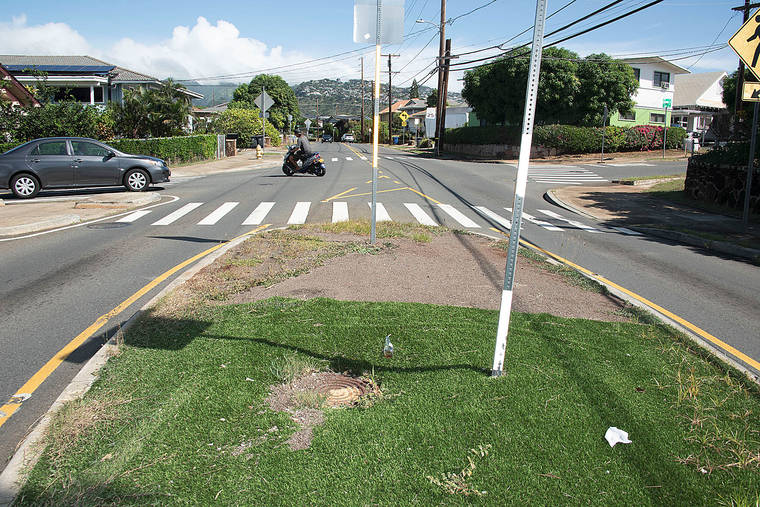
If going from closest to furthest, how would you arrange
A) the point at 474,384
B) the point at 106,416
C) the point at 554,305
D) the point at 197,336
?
the point at 106,416 < the point at 474,384 < the point at 197,336 < the point at 554,305

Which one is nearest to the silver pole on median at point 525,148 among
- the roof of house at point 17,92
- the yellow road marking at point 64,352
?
the yellow road marking at point 64,352

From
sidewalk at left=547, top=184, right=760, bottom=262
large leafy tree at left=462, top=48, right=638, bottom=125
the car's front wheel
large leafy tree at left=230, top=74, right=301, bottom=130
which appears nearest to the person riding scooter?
the car's front wheel

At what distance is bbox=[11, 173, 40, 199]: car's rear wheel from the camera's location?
16.1m

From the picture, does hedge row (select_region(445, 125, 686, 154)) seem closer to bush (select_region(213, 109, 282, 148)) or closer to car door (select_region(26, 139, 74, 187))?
bush (select_region(213, 109, 282, 148))

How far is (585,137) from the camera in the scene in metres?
39.7

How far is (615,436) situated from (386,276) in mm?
4209

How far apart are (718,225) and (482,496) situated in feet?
44.9

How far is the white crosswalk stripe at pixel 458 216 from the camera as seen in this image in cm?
1356

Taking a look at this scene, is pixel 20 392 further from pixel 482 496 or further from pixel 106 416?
pixel 482 496

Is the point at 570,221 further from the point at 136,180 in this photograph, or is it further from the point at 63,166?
the point at 63,166

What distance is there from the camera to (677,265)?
976cm

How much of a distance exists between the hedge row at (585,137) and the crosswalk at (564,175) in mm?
5112

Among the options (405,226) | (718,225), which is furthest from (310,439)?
(718,225)

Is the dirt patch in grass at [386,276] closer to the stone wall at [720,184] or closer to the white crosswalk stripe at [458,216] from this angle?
the white crosswalk stripe at [458,216]
